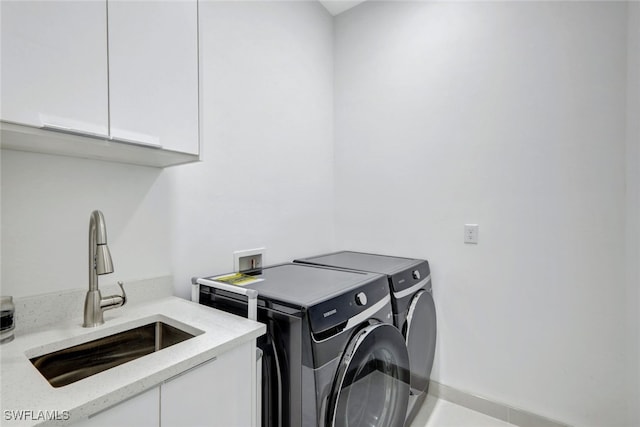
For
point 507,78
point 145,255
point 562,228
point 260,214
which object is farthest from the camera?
point 260,214

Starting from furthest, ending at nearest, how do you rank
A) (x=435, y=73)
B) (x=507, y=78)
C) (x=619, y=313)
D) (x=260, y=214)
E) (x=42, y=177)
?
1. (x=435, y=73)
2. (x=260, y=214)
3. (x=507, y=78)
4. (x=619, y=313)
5. (x=42, y=177)

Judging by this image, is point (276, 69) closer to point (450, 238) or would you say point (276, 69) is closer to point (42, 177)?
point (42, 177)

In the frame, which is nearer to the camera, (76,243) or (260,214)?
(76,243)

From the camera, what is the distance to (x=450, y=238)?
6.51ft

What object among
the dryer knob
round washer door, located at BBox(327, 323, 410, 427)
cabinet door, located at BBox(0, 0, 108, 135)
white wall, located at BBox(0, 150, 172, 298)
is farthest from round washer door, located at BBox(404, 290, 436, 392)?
cabinet door, located at BBox(0, 0, 108, 135)

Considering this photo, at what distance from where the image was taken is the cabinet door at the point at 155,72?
955 millimetres

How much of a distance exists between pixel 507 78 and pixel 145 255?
7.08 ft

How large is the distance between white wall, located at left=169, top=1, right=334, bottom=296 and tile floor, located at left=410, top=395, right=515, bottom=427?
1259mm

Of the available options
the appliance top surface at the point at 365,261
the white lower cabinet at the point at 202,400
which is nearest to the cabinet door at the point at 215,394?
the white lower cabinet at the point at 202,400

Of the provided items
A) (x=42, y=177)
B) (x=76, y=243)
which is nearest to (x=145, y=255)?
(x=76, y=243)

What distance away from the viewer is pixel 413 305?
5.52 feet

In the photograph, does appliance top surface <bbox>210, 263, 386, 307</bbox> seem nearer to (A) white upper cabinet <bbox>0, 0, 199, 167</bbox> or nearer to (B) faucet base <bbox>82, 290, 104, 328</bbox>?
(B) faucet base <bbox>82, 290, 104, 328</bbox>

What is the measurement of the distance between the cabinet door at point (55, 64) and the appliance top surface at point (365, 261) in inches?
55.1

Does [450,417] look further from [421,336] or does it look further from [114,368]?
[114,368]
